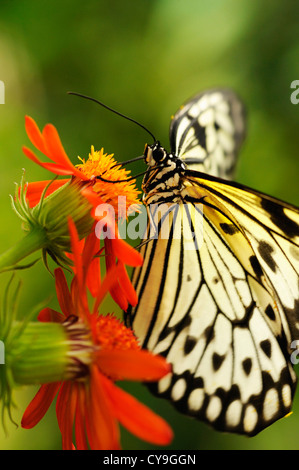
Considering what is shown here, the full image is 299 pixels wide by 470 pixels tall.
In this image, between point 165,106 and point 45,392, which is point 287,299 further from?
point 165,106

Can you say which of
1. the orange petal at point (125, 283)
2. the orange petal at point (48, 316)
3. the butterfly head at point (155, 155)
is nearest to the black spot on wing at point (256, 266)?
the butterfly head at point (155, 155)

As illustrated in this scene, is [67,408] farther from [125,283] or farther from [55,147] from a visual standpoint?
[55,147]

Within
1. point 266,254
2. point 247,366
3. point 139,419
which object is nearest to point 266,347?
point 247,366

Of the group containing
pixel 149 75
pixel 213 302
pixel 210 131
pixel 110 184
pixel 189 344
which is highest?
pixel 149 75

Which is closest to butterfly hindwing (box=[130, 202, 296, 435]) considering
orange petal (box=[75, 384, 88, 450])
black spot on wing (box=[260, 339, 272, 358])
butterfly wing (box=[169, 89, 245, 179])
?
black spot on wing (box=[260, 339, 272, 358])
